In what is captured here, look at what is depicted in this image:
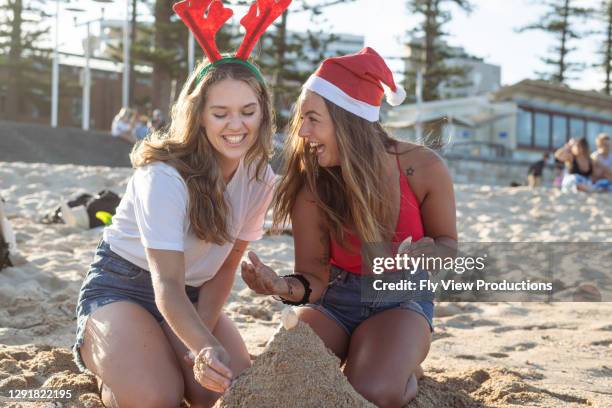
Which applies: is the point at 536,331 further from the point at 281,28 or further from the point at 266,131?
the point at 281,28

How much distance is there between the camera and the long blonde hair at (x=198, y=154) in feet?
8.63

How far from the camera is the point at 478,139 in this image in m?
26.3

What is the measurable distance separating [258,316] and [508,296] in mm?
1980

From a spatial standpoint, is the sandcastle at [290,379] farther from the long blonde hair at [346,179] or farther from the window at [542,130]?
the window at [542,130]

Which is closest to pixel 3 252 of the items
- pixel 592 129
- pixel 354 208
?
pixel 354 208

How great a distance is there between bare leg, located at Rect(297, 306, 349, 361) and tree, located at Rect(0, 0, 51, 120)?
87.5ft

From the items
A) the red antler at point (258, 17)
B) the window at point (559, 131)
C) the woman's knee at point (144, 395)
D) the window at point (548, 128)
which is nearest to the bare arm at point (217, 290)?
the woman's knee at point (144, 395)

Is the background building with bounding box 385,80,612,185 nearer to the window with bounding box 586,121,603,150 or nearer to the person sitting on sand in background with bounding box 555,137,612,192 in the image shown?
the window with bounding box 586,121,603,150

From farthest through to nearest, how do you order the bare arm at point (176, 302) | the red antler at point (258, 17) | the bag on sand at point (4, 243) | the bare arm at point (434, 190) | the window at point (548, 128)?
the window at point (548, 128), the bag on sand at point (4, 243), the bare arm at point (434, 190), the red antler at point (258, 17), the bare arm at point (176, 302)

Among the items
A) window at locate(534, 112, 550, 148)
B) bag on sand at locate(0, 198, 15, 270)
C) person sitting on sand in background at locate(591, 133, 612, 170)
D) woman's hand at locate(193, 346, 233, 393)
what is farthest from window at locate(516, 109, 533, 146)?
woman's hand at locate(193, 346, 233, 393)

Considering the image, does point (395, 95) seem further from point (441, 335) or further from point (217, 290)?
point (441, 335)

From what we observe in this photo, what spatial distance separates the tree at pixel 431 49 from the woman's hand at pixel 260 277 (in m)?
26.7

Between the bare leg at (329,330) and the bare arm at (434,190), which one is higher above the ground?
the bare arm at (434,190)

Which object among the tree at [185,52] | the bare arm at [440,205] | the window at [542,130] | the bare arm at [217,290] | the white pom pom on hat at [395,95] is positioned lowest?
the bare arm at [217,290]
